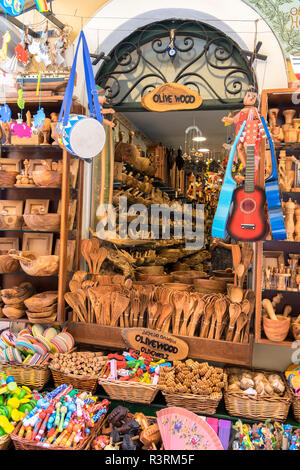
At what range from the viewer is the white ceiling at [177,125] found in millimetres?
5448

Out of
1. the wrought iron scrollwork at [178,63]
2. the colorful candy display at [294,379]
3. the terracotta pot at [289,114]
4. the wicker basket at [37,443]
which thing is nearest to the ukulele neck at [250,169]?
the terracotta pot at [289,114]

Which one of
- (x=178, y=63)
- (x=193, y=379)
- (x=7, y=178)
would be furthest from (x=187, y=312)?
(x=178, y=63)

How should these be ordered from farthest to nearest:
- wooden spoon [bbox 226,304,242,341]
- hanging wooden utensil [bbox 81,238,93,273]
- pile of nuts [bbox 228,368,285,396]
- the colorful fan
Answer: hanging wooden utensil [bbox 81,238,93,273]
wooden spoon [bbox 226,304,242,341]
pile of nuts [bbox 228,368,285,396]
the colorful fan

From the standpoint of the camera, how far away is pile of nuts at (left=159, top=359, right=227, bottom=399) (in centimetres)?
261

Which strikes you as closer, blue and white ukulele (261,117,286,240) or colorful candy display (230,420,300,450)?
colorful candy display (230,420,300,450)

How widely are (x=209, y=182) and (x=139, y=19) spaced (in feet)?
12.1

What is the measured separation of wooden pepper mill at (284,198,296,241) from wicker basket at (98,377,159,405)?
1.39 metres

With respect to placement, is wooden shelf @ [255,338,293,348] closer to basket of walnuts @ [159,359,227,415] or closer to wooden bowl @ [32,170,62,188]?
basket of walnuts @ [159,359,227,415]

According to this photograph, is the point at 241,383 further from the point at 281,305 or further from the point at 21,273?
the point at 21,273

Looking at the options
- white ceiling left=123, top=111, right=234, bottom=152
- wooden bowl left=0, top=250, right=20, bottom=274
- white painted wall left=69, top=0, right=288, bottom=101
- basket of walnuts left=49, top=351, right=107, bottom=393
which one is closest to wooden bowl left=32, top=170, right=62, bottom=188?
wooden bowl left=0, top=250, right=20, bottom=274

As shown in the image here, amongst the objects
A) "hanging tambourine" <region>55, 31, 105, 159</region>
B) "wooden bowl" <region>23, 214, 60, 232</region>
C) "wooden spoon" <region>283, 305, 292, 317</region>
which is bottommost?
"wooden spoon" <region>283, 305, 292, 317</region>

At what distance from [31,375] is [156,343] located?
936 millimetres
